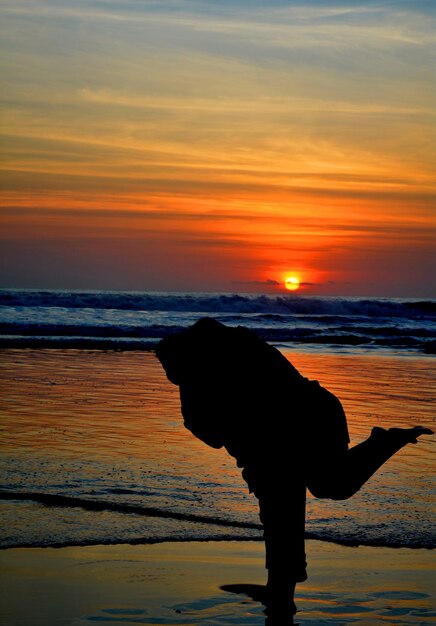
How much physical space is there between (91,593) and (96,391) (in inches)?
402

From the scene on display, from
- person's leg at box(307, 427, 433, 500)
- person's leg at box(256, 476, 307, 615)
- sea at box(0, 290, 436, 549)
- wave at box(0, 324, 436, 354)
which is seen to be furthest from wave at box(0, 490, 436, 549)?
wave at box(0, 324, 436, 354)

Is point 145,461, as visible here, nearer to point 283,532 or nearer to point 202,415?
point 283,532

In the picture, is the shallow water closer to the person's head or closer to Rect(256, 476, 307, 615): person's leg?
Rect(256, 476, 307, 615): person's leg

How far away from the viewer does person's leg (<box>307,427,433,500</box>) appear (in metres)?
4.27

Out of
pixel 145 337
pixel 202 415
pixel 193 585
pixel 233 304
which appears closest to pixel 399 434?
pixel 202 415

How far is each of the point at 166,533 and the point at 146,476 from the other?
76.9 inches

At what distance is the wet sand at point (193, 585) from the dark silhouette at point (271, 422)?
0.81m

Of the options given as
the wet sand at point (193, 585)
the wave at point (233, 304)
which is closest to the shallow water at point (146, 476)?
the wet sand at point (193, 585)

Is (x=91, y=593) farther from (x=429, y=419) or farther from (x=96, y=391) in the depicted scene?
(x=96, y=391)


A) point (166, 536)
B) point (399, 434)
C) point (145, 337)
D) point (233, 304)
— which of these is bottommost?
point (166, 536)

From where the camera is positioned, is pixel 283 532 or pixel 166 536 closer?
pixel 283 532

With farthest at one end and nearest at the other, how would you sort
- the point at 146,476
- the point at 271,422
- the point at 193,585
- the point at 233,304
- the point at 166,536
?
1. the point at 233,304
2. the point at 146,476
3. the point at 166,536
4. the point at 193,585
5. the point at 271,422

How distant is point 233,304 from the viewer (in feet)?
220

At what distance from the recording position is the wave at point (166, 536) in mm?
6219
